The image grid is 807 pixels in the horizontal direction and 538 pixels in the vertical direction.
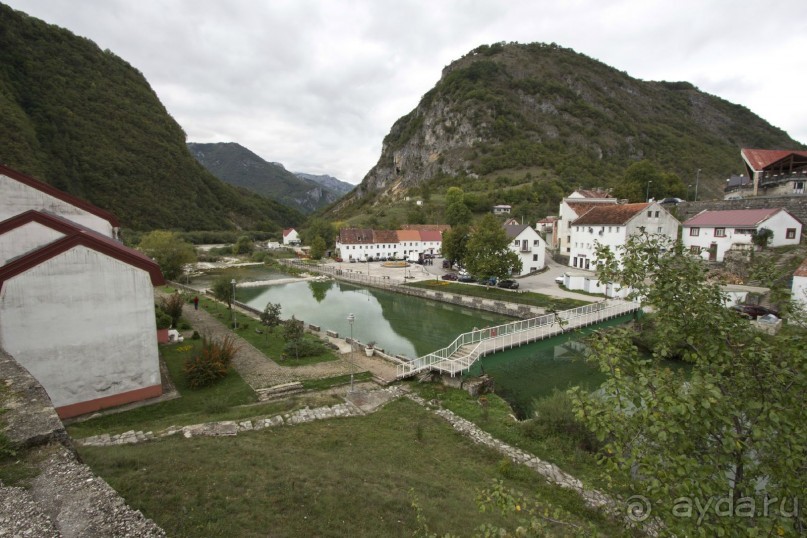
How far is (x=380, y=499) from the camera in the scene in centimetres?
763

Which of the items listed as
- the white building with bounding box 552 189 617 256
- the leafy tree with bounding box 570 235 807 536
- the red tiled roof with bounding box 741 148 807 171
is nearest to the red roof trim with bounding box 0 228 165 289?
the leafy tree with bounding box 570 235 807 536

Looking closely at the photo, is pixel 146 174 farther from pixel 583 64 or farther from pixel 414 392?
pixel 583 64

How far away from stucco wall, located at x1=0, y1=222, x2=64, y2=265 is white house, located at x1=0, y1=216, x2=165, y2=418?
0.02 metres

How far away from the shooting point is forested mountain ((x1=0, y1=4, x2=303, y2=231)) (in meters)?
97.8

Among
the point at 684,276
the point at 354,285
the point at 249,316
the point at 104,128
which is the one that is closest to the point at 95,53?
the point at 104,128

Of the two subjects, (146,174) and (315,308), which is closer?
(315,308)

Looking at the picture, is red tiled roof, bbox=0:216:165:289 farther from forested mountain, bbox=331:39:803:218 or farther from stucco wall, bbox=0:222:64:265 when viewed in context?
forested mountain, bbox=331:39:803:218

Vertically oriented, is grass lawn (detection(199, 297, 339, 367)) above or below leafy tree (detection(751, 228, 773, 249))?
below

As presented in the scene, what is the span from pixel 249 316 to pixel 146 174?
11333 centimetres

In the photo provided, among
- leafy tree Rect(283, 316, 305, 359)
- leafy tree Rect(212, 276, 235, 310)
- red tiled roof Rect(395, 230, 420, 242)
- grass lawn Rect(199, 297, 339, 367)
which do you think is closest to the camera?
→ grass lawn Rect(199, 297, 339, 367)

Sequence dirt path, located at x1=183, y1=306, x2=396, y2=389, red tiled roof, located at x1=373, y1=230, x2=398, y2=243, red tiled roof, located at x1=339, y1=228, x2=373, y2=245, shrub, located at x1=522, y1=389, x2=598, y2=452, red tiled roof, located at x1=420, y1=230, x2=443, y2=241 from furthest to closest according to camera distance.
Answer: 1. red tiled roof, located at x1=420, y1=230, x2=443, y2=241
2. red tiled roof, located at x1=373, y1=230, x2=398, y2=243
3. red tiled roof, located at x1=339, y1=228, x2=373, y2=245
4. dirt path, located at x1=183, y1=306, x2=396, y2=389
5. shrub, located at x1=522, y1=389, x2=598, y2=452

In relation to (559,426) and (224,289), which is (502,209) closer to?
(224,289)

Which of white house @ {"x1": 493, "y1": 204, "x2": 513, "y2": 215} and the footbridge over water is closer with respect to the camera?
the footbridge over water

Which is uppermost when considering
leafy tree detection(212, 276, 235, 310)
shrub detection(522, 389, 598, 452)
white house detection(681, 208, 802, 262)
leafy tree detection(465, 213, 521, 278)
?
white house detection(681, 208, 802, 262)
